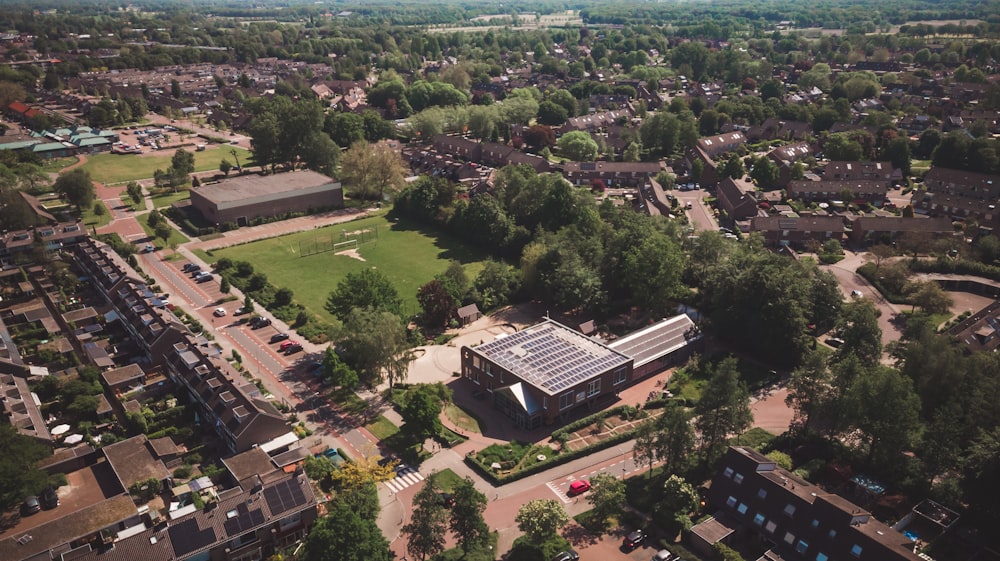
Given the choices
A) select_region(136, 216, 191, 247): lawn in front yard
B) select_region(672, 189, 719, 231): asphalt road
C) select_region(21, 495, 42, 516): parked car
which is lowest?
select_region(672, 189, 719, 231): asphalt road

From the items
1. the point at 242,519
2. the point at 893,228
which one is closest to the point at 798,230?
the point at 893,228

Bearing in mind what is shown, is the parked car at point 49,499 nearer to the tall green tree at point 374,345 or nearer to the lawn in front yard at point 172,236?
the tall green tree at point 374,345

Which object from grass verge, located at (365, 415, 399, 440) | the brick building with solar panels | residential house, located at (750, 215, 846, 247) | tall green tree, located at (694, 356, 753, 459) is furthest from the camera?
residential house, located at (750, 215, 846, 247)

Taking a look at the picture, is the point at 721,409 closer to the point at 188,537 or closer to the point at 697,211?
the point at 188,537

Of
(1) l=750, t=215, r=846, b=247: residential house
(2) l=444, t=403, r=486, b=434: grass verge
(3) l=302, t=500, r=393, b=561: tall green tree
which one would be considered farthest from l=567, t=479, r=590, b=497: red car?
(1) l=750, t=215, r=846, b=247: residential house

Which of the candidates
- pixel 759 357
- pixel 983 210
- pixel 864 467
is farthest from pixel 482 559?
pixel 983 210

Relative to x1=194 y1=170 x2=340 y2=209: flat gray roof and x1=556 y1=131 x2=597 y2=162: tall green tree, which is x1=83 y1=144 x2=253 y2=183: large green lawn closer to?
x1=194 y1=170 x2=340 y2=209: flat gray roof
